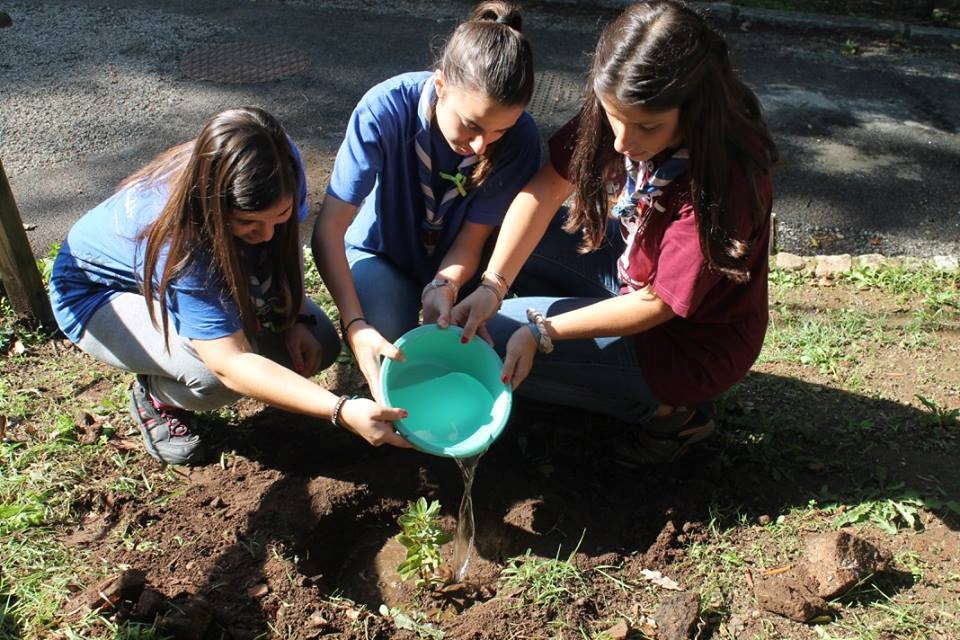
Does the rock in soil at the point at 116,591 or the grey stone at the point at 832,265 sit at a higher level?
the grey stone at the point at 832,265

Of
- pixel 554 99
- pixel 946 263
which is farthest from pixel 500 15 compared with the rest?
pixel 554 99

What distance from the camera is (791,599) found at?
87.2 inches

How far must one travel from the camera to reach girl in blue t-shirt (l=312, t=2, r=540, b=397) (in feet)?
7.22

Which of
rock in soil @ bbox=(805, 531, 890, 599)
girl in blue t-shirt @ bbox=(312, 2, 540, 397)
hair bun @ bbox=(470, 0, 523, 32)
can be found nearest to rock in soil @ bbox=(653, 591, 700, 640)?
rock in soil @ bbox=(805, 531, 890, 599)

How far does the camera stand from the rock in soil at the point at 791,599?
2.21 metres

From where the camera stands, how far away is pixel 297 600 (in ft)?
7.32

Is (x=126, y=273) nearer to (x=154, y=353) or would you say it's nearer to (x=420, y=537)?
(x=154, y=353)

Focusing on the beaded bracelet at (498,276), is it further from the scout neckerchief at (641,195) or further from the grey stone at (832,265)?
the grey stone at (832,265)

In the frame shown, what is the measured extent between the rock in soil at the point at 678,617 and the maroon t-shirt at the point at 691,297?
0.58 metres

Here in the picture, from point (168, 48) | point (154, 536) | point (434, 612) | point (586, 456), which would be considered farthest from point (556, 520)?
point (168, 48)


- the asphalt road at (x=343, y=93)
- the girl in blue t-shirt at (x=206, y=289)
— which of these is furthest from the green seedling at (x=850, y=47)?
the girl in blue t-shirt at (x=206, y=289)

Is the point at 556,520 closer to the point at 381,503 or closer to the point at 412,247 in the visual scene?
the point at 381,503

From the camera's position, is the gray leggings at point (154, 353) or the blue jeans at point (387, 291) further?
the blue jeans at point (387, 291)

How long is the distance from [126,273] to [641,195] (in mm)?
1504
